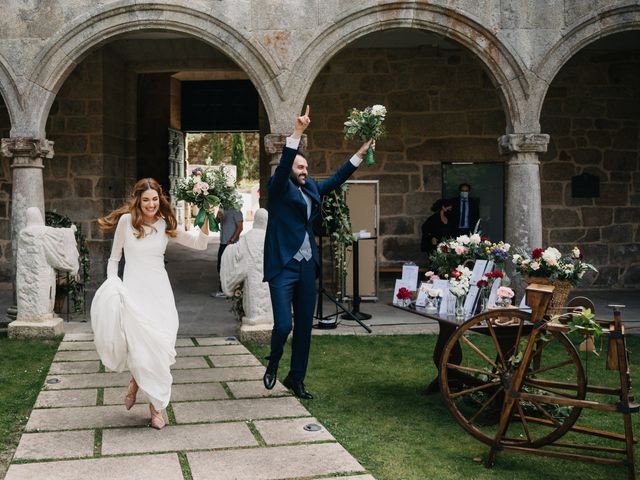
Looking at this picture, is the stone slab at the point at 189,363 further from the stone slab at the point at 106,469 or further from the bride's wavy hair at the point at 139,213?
the stone slab at the point at 106,469

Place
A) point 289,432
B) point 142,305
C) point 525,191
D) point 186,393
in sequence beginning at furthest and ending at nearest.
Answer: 1. point 525,191
2. point 186,393
3. point 142,305
4. point 289,432

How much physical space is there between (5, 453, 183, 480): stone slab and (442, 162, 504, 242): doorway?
808 cm

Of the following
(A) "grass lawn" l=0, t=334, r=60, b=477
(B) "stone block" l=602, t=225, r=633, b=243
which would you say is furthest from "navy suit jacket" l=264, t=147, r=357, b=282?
(B) "stone block" l=602, t=225, r=633, b=243

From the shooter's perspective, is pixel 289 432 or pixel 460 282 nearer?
pixel 289 432

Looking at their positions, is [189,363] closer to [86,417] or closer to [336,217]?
[86,417]

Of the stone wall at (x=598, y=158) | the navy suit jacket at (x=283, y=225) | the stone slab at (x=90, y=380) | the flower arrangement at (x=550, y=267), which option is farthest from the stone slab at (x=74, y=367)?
the stone wall at (x=598, y=158)

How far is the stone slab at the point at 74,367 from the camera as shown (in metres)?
5.99

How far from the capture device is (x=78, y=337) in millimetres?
7434

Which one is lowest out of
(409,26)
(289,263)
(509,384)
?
(509,384)

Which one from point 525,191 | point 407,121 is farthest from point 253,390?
point 407,121

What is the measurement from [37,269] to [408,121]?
19.0 ft

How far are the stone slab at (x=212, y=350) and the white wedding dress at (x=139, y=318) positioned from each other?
211 centimetres

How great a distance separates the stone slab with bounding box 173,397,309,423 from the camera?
4.71 meters

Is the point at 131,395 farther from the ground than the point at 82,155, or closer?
closer
